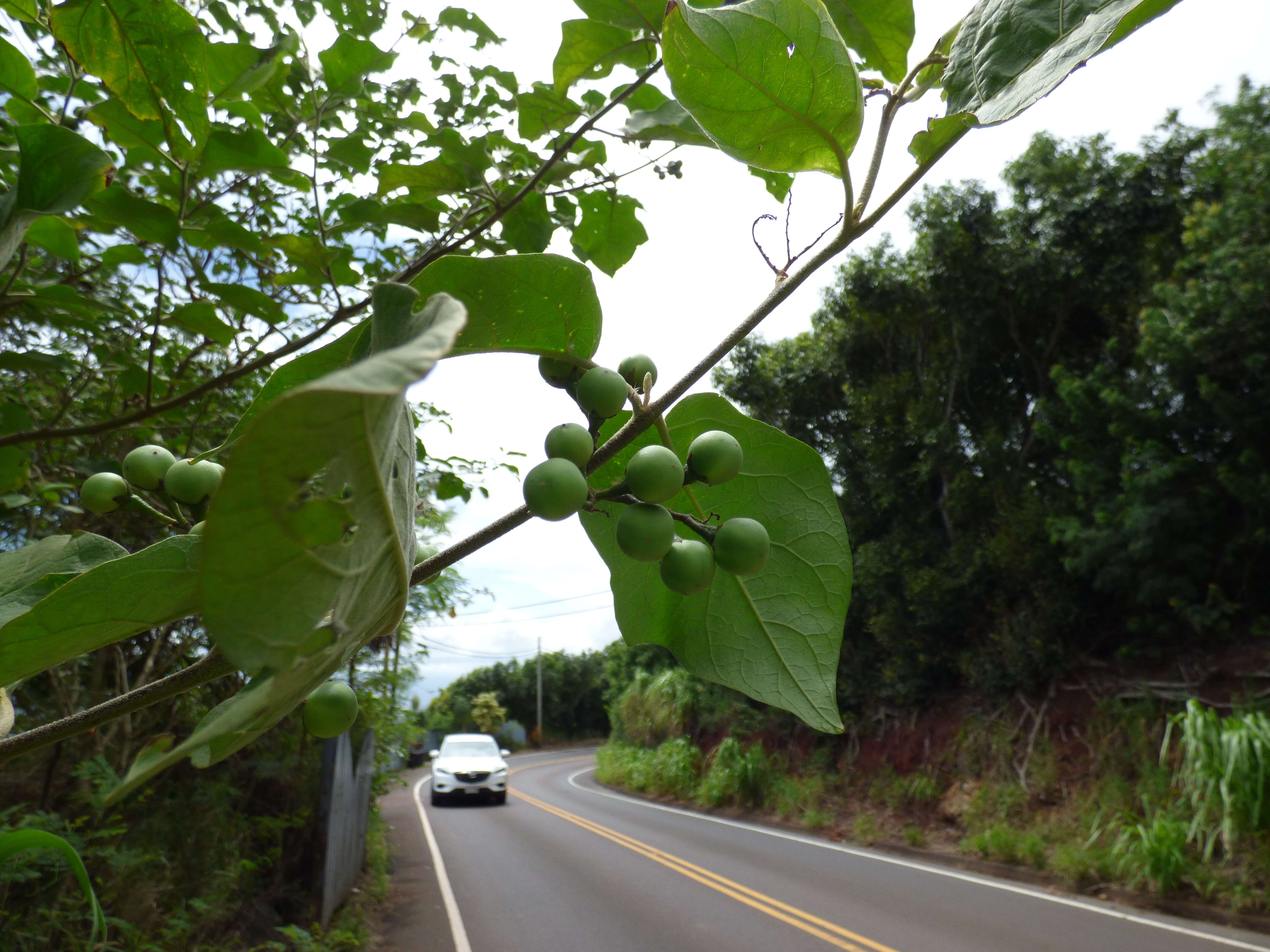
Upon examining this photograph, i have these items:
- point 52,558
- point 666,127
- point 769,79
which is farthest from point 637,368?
point 666,127

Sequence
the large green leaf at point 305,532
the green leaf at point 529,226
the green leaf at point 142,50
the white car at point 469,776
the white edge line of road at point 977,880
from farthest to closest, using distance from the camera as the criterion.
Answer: the white car at point 469,776 → the white edge line of road at point 977,880 → the green leaf at point 529,226 → the green leaf at point 142,50 → the large green leaf at point 305,532

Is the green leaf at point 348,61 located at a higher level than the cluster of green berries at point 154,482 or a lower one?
higher

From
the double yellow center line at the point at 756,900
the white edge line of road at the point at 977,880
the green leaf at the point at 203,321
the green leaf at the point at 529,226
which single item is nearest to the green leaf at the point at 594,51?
the green leaf at the point at 529,226

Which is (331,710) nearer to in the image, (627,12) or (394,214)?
(627,12)

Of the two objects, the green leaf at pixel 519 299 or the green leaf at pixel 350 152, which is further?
the green leaf at pixel 350 152

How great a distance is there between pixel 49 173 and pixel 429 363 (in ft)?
2.96

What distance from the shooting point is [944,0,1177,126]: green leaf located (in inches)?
24.0

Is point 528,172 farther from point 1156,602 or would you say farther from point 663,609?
point 1156,602

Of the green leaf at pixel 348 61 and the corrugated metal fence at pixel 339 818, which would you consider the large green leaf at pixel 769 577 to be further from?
the corrugated metal fence at pixel 339 818

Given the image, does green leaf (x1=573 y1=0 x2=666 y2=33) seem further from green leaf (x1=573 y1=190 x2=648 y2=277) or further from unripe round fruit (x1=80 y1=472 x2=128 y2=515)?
unripe round fruit (x1=80 y1=472 x2=128 y2=515)

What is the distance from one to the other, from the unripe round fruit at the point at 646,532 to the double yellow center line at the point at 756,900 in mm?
8180

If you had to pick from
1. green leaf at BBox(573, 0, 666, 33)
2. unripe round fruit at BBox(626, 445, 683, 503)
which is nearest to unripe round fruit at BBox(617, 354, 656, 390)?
unripe round fruit at BBox(626, 445, 683, 503)

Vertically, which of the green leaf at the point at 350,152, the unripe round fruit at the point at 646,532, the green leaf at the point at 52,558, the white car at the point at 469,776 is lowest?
the white car at the point at 469,776

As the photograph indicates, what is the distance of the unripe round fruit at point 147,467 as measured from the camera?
0.81m
